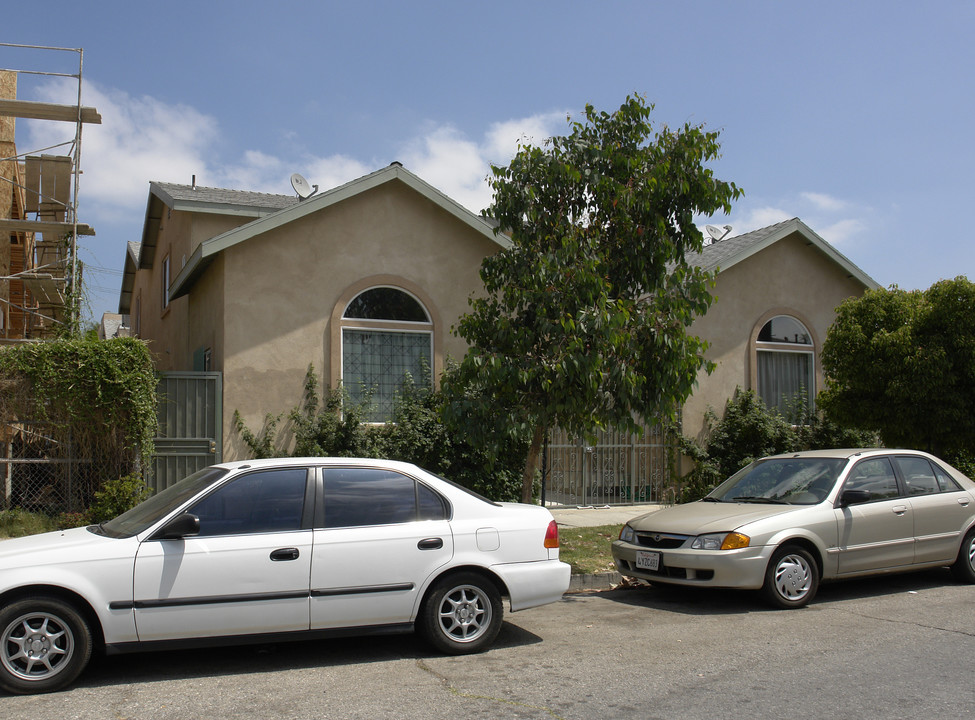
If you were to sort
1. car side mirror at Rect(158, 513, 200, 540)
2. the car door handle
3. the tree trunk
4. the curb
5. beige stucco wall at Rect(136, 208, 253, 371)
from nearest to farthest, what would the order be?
car side mirror at Rect(158, 513, 200, 540), the car door handle, the curb, the tree trunk, beige stucco wall at Rect(136, 208, 253, 371)

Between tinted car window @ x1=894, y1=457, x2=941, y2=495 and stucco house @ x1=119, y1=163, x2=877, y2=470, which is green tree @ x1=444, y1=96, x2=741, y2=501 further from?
stucco house @ x1=119, y1=163, x2=877, y2=470

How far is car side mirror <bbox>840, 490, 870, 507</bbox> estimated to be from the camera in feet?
26.9

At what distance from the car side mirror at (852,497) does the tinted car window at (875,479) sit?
0.48 feet

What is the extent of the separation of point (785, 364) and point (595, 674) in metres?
12.4

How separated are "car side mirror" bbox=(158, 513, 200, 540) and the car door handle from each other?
525 millimetres

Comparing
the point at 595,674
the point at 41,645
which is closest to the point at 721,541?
the point at 595,674

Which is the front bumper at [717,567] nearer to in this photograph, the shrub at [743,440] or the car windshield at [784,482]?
the car windshield at [784,482]

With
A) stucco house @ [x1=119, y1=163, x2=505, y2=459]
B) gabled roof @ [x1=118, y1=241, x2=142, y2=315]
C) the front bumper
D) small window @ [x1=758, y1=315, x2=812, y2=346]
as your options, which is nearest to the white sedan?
the front bumper

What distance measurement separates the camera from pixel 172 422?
38.7 feet

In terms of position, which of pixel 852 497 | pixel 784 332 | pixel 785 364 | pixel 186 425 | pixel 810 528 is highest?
pixel 784 332

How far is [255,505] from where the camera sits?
588cm

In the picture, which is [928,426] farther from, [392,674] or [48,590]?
[48,590]

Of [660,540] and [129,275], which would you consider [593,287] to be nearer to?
[660,540]

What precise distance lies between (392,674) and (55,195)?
18.3m
